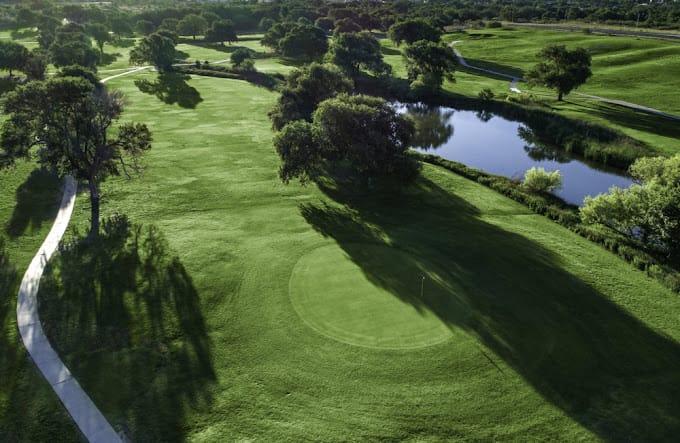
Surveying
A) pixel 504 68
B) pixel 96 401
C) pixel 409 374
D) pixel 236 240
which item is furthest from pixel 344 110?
pixel 504 68

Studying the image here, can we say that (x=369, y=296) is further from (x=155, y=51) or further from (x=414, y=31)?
(x=414, y=31)

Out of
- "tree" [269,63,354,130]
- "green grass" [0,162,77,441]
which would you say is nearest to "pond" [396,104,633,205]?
"tree" [269,63,354,130]

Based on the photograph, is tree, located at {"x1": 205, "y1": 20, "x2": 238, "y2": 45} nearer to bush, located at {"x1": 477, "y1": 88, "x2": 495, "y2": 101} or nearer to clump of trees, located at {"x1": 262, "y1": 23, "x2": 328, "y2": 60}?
clump of trees, located at {"x1": 262, "y1": 23, "x2": 328, "y2": 60}

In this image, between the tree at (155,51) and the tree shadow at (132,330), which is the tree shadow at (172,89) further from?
the tree shadow at (132,330)

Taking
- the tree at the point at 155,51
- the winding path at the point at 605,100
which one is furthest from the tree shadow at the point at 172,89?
the winding path at the point at 605,100

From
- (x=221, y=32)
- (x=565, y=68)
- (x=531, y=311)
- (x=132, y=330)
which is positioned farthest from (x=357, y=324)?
(x=221, y=32)

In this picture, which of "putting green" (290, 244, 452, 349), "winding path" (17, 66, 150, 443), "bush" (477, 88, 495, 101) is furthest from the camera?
"bush" (477, 88, 495, 101)

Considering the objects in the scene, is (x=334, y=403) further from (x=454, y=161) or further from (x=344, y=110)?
(x=454, y=161)
